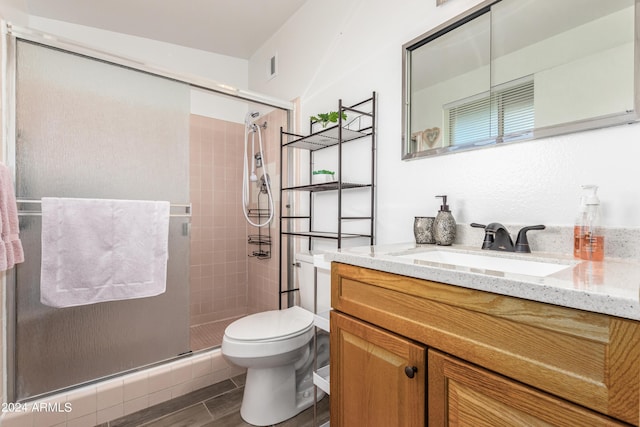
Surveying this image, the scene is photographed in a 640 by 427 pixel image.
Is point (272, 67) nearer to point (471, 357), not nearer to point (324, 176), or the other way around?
point (324, 176)

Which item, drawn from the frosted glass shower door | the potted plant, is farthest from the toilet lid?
the potted plant

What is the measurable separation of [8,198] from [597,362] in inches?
71.2

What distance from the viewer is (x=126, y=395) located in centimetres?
157

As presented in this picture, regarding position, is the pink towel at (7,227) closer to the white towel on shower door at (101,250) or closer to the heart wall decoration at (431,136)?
the white towel on shower door at (101,250)

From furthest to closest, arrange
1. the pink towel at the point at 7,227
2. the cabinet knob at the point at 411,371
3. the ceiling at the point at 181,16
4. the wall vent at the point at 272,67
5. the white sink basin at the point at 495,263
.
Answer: the wall vent at the point at 272,67
the ceiling at the point at 181,16
the pink towel at the point at 7,227
the white sink basin at the point at 495,263
the cabinet knob at the point at 411,371

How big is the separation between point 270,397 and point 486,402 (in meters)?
1.17

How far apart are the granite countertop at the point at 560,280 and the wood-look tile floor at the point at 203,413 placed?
1.10 m

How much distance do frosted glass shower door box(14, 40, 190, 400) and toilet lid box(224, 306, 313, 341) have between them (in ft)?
1.60

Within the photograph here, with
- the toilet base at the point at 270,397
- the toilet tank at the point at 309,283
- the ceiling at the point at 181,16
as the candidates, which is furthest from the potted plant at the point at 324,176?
the ceiling at the point at 181,16

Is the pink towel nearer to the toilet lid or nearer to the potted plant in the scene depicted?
the toilet lid

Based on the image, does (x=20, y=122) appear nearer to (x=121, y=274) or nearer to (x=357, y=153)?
(x=121, y=274)

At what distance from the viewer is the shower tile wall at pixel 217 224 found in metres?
2.64

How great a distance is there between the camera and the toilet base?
4.83 feet

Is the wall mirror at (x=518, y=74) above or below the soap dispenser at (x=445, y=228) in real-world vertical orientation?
above
